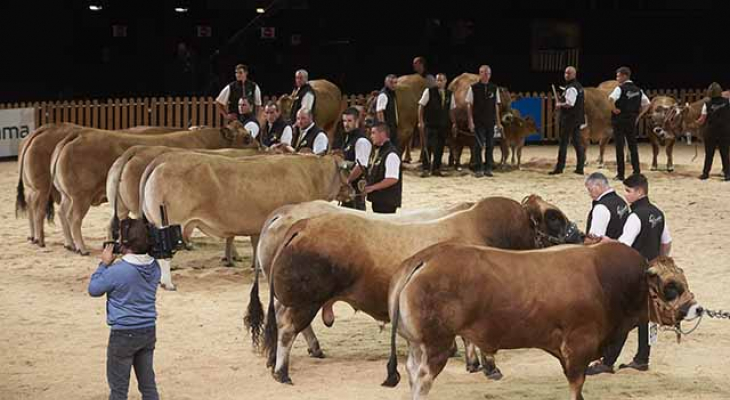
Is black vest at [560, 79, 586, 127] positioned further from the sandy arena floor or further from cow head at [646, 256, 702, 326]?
cow head at [646, 256, 702, 326]

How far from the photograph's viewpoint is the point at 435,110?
20.5 metres

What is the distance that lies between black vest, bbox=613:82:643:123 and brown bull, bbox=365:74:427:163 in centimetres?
397

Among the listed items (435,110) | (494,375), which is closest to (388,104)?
(435,110)

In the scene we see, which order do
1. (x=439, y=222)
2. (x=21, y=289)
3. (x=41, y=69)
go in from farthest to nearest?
(x=41, y=69)
(x=21, y=289)
(x=439, y=222)

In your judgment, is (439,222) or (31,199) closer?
(439,222)

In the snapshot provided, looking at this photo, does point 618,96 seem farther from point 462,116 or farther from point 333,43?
point 333,43

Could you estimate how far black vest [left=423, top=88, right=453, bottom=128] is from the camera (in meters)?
20.5

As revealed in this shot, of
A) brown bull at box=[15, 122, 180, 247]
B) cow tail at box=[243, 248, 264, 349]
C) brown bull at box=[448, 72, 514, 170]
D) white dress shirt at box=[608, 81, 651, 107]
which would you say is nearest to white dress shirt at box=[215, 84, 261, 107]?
brown bull at box=[15, 122, 180, 247]

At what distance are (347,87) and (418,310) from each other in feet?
65.9

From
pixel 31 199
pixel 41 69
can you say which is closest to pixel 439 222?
pixel 31 199

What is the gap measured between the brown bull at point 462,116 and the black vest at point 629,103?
2.30 metres

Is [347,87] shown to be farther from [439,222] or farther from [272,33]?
[439,222]

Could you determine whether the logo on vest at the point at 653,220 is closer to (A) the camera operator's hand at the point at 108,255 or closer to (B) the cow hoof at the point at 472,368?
(B) the cow hoof at the point at 472,368

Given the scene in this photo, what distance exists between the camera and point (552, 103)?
26.4m
